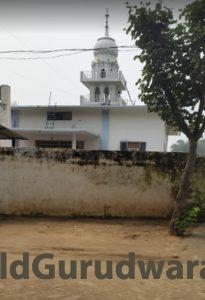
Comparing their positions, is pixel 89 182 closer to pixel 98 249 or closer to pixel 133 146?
pixel 98 249

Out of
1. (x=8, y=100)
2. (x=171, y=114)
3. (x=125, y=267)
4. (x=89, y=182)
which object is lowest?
(x=125, y=267)

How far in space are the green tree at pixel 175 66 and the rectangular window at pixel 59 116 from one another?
53.7 feet

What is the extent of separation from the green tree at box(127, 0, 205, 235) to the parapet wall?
1.37 metres

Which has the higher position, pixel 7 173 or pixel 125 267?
pixel 7 173

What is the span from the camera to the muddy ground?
4.25 metres

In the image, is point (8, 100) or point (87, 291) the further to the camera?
point (8, 100)

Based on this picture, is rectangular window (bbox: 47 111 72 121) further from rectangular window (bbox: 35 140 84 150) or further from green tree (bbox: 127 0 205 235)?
green tree (bbox: 127 0 205 235)

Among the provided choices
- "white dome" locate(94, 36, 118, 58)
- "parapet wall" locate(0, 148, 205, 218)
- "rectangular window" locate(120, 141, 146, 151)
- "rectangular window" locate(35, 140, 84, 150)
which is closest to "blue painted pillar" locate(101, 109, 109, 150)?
"rectangular window" locate(120, 141, 146, 151)

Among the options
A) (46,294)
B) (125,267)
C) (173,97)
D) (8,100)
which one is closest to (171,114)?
(173,97)

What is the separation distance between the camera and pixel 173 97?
7301 mm

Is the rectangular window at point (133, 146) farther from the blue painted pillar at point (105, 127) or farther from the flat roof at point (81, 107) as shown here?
the flat roof at point (81, 107)

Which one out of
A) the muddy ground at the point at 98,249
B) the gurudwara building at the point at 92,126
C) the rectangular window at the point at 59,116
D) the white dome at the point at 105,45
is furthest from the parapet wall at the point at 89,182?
the white dome at the point at 105,45

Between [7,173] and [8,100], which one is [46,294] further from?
[8,100]

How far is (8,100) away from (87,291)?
13728 millimetres
